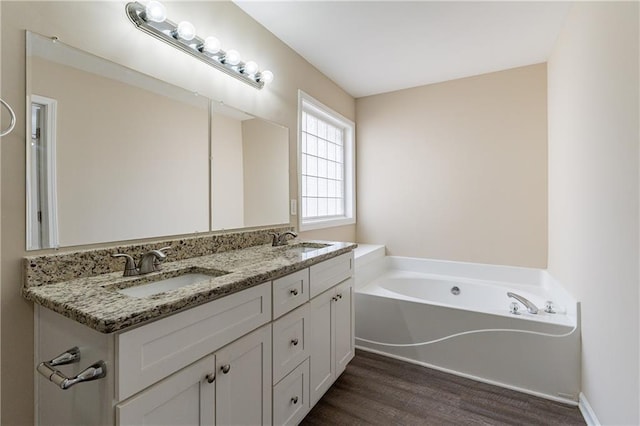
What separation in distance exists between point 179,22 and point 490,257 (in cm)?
310

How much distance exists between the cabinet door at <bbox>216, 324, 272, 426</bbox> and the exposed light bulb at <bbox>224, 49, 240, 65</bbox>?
1.48m

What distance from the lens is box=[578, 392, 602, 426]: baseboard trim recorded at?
157cm

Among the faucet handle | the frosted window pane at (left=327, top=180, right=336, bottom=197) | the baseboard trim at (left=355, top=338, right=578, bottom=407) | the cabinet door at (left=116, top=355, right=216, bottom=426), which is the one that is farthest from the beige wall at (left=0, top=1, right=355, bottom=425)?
the baseboard trim at (left=355, top=338, right=578, bottom=407)

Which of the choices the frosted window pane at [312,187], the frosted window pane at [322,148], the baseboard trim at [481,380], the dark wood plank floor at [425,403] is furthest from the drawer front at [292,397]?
the frosted window pane at [322,148]

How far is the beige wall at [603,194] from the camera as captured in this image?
3.90ft

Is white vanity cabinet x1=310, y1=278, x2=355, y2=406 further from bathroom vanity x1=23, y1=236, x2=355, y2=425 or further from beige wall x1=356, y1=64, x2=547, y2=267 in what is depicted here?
beige wall x1=356, y1=64, x2=547, y2=267

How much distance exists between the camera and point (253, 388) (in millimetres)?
1195

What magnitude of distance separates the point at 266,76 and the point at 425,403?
2336mm

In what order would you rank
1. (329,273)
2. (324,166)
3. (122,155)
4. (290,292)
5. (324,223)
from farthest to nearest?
(324,166)
(324,223)
(329,273)
(290,292)
(122,155)

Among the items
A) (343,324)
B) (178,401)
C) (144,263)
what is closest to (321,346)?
(343,324)

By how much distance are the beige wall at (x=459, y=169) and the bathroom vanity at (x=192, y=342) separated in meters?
1.93

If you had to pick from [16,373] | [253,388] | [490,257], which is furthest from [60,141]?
[490,257]

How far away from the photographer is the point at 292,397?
1445 mm

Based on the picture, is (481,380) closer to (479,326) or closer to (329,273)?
(479,326)
